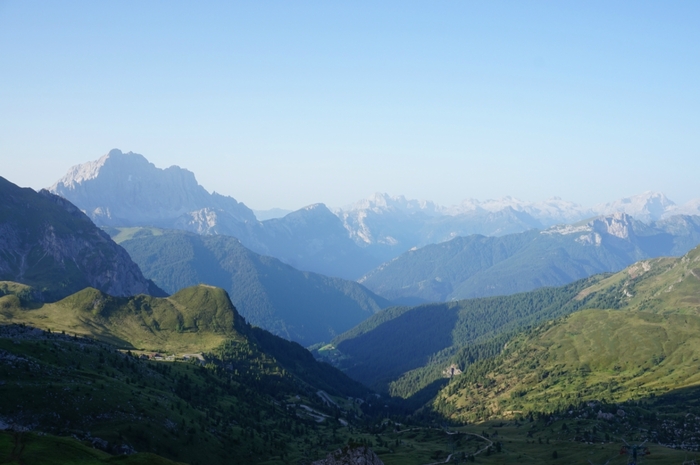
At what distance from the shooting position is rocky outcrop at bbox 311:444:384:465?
104 meters

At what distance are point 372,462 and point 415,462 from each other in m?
70.1

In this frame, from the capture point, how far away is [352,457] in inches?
4087

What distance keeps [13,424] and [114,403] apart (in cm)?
2827

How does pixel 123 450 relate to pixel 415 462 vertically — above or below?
above

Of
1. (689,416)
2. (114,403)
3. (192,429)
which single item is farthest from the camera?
(689,416)

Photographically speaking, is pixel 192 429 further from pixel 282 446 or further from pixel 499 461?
pixel 499 461

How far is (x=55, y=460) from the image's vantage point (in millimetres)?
83312

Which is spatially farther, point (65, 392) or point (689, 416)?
point (689, 416)

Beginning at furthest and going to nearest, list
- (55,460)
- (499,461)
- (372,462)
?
(499,461) → (372,462) → (55,460)

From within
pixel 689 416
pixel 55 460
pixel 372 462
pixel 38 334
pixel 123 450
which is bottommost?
pixel 689 416

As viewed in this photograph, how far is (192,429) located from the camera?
5763 inches

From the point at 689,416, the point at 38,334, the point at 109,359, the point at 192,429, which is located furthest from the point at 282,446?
the point at 689,416

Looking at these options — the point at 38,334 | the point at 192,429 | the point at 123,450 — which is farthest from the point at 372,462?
the point at 38,334

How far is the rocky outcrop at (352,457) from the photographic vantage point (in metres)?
104
